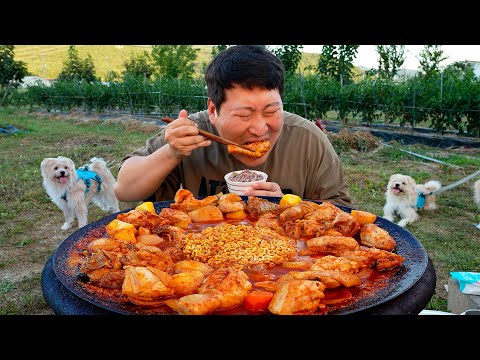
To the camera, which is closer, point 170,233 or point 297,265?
point 297,265

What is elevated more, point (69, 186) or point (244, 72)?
point (244, 72)

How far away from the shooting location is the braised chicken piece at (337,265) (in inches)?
57.4

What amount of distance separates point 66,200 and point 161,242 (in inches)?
203

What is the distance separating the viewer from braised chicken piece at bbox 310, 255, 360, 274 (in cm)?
146

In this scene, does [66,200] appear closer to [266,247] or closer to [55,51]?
[266,247]

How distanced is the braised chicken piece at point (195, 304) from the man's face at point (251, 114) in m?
1.22

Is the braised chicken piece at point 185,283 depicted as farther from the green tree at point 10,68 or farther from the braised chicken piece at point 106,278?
the green tree at point 10,68

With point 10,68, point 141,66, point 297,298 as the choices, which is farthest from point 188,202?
point 141,66

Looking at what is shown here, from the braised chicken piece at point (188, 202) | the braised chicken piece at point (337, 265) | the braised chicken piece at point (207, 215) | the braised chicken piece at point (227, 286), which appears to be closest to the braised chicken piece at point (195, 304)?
the braised chicken piece at point (227, 286)

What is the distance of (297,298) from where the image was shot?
1229 mm

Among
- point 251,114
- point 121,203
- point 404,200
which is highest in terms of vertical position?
point 251,114

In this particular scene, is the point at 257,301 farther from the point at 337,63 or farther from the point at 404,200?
the point at 337,63

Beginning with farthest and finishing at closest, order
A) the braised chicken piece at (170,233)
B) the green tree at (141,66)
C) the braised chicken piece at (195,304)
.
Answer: the green tree at (141,66)
the braised chicken piece at (170,233)
the braised chicken piece at (195,304)

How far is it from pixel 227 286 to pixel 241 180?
1182 mm
